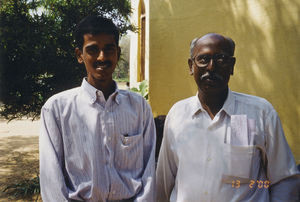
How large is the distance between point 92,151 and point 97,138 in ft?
0.28

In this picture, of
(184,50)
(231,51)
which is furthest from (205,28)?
(231,51)

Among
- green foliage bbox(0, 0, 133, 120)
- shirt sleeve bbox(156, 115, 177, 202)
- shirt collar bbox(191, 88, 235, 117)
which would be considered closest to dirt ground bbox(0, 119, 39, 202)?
green foliage bbox(0, 0, 133, 120)

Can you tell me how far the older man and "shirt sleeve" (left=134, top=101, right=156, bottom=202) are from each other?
0.20m

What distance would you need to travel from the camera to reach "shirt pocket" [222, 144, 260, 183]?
5.74 feet

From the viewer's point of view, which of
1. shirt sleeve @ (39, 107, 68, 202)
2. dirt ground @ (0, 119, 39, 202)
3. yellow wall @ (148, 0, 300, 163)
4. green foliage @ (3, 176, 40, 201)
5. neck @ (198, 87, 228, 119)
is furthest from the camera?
dirt ground @ (0, 119, 39, 202)

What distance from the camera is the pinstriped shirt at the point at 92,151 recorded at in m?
1.65

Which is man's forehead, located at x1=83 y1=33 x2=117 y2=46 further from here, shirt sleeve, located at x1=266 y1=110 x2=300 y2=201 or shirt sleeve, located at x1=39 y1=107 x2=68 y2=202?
shirt sleeve, located at x1=266 y1=110 x2=300 y2=201

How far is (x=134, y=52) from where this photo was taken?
812 centimetres

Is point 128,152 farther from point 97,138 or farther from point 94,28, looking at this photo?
point 94,28

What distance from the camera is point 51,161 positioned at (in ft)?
5.37

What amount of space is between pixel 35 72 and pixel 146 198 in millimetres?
A: 4066

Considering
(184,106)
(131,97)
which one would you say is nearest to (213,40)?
(184,106)

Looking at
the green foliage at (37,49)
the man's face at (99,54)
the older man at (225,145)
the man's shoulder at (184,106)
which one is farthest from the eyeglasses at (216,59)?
the green foliage at (37,49)

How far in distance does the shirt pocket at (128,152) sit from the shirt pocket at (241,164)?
57 centimetres
